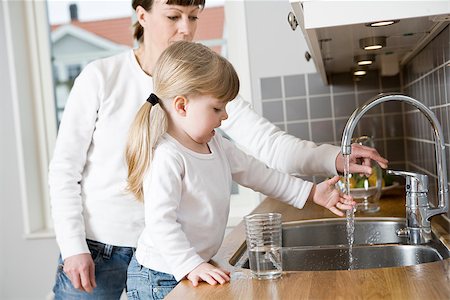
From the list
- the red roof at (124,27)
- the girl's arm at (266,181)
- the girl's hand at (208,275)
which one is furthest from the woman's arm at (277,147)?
the red roof at (124,27)

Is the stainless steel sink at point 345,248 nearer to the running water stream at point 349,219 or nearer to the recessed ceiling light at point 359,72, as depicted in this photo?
the running water stream at point 349,219

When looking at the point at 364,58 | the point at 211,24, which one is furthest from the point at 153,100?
the point at 211,24

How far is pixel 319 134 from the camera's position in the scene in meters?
3.11

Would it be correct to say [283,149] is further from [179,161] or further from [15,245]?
[15,245]

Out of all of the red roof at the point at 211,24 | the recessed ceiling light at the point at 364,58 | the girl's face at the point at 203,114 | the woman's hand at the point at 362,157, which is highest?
the red roof at the point at 211,24

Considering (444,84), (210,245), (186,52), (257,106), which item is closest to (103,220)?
(210,245)

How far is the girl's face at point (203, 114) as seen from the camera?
5.19 ft

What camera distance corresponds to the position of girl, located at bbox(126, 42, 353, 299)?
154 centimetres

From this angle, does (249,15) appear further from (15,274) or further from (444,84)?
(15,274)

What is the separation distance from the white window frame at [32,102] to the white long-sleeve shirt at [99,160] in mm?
1814

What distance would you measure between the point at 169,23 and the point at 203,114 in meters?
0.50

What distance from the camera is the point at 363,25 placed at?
1.49m

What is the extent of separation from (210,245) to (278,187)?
1.01ft

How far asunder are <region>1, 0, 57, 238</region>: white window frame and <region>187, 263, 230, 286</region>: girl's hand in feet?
8.13
